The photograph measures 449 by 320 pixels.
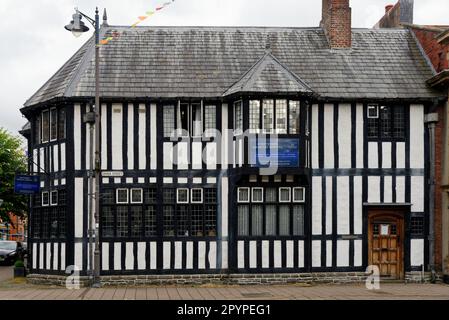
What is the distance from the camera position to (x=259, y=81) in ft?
81.1

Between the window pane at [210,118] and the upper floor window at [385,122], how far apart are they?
573 cm

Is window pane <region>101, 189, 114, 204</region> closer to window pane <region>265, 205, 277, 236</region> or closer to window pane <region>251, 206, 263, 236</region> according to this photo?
window pane <region>251, 206, 263, 236</region>

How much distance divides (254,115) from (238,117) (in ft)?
2.35

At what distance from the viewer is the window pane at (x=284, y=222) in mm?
24969

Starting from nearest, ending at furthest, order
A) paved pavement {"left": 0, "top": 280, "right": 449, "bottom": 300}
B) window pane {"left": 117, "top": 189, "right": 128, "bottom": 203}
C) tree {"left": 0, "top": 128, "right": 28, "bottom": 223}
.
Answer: paved pavement {"left": 0, "top": 280, "right": 449, "bottom": 300}
window pane {"left": 117, "top": 189, "right": 128, "bottom": 203}
tree {"left": 0, "top": 128, "right": 28, "bottom": 223}

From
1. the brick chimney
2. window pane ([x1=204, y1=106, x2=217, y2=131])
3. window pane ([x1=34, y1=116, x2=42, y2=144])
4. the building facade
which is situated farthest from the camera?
→ the brick chimney

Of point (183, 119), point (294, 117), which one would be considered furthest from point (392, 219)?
point (183, 119)

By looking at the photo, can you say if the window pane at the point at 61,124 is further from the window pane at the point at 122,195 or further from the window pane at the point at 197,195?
the window pane at the point at 197,195

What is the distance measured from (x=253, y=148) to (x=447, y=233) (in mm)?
7756

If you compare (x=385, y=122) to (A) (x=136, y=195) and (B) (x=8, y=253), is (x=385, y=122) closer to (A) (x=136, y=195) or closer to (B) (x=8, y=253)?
(A) (x=136, y=195)

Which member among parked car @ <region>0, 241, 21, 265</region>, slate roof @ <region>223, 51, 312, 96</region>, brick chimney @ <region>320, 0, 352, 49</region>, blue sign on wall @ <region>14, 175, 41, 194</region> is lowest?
parked car @ <region>0, 241, 21, 265</region>

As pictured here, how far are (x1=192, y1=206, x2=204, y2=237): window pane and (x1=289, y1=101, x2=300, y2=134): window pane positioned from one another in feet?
14.5

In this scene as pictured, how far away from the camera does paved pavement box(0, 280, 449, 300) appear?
20500 mm

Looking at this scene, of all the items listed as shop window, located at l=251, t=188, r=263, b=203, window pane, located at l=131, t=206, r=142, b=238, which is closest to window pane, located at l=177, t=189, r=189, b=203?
window pane, located at l=131, t=206, r=142, b=238
